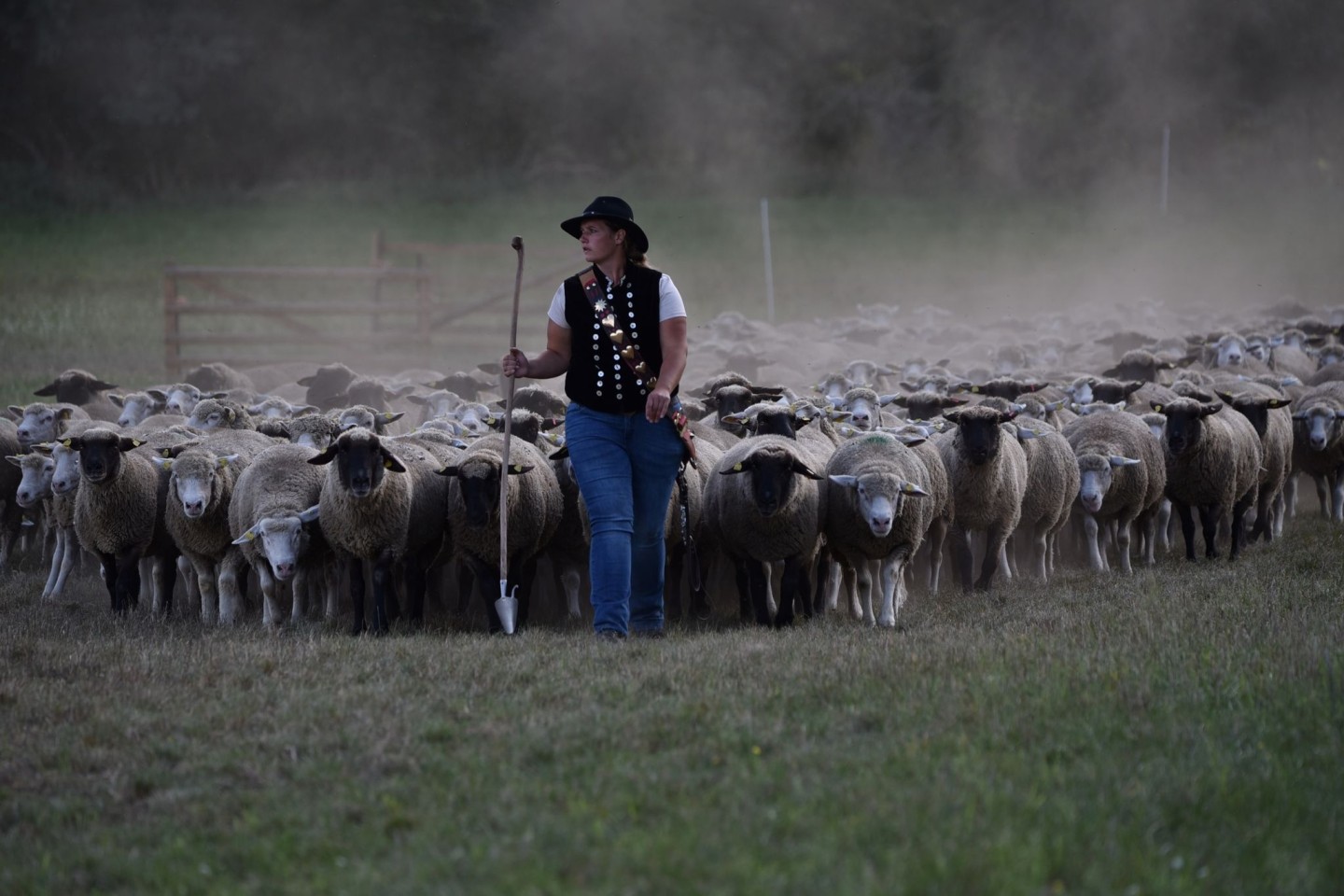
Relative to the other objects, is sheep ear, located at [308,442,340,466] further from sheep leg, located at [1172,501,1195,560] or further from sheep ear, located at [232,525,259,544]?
sheep leg, located at [1172,501,1195,560]

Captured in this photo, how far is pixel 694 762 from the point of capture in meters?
5.39

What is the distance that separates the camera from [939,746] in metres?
5.41

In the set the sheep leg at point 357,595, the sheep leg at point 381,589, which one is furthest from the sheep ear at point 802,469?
the sheep leg at point 357,595

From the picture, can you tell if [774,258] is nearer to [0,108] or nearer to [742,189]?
[742,189]

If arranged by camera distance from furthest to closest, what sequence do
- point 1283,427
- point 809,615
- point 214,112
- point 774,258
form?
Answer: point 214,112
point 774,258
point 1283,427
point 809,615

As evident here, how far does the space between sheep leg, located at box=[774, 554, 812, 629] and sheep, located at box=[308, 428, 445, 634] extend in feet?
7.32

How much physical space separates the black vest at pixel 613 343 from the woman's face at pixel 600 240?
95 millimetres

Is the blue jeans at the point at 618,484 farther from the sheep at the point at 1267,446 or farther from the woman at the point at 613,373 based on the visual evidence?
the sheep at the point at 1267,446

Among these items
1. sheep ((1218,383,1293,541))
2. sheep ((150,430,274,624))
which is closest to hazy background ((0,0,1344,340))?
sheep ((1218,383,1293,541))

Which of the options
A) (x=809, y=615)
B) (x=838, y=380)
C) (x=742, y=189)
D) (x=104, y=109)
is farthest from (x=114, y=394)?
(x=742, y=189)

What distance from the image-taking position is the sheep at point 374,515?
9.02 metres

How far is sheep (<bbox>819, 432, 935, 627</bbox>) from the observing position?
9273 mm

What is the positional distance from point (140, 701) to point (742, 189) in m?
46.9

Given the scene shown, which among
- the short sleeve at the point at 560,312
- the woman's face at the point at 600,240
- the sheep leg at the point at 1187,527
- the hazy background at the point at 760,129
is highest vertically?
the hazy background at the point at 760,129
